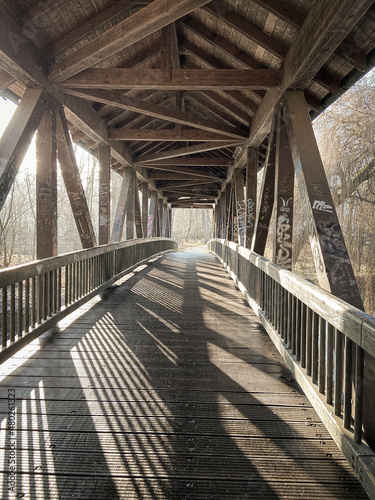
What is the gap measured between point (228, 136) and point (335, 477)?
693 centimetres

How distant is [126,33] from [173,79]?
3.41ft

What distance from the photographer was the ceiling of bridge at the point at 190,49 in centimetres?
340

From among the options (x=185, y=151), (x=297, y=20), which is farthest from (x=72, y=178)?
(x=185, y=151)

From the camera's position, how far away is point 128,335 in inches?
143

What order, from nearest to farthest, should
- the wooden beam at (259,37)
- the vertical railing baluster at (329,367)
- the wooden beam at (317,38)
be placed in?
the vertical railing baluster at (329,367)
the wooden beam at (317,38)
the wooden beam at (259,37)

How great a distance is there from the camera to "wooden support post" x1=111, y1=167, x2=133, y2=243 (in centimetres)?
804

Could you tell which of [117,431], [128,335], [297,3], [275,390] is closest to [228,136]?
[297,3]

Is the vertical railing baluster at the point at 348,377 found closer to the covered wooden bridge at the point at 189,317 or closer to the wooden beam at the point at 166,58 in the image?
the covered wooden bridge at the point at 189,317

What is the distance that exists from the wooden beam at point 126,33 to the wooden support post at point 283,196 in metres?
1.87

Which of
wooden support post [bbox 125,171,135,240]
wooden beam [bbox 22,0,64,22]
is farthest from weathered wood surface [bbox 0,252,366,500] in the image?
wooden support post [bbox 125,171,135,240]

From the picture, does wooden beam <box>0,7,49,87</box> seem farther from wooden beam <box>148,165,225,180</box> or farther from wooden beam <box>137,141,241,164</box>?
wooden beam <box>148,165,225,180</box>

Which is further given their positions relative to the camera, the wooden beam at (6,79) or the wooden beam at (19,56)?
the wooden beam at (6,79)

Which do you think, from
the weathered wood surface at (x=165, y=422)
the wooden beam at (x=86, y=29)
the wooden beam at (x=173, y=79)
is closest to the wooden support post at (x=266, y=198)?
the wooden beam at (x=173, y=79)

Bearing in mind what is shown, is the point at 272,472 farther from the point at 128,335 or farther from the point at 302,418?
the point at 128,335
